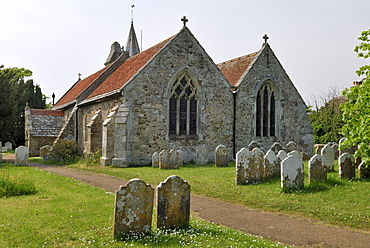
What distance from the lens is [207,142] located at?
1977 cm

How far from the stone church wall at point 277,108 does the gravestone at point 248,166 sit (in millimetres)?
9113

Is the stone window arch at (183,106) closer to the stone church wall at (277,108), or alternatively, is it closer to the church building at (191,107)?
the church building at (191,107)

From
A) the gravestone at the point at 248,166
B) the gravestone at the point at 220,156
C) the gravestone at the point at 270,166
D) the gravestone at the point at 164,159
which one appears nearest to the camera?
the gravestone at the point at 248,166

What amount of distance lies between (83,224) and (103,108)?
14788 mm

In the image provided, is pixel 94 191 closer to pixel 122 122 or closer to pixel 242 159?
pixel 242 159

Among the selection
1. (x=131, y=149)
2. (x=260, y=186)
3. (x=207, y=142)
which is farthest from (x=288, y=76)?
(x=260, y=186)

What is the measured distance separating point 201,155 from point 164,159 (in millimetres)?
3646

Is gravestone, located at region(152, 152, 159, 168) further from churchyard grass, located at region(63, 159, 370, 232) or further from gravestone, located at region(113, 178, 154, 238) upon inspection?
gravestone, located at region(113, 178, 154, 238)

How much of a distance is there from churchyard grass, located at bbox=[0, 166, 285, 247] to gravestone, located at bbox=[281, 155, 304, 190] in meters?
3.83

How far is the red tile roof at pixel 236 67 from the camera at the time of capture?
22.1m

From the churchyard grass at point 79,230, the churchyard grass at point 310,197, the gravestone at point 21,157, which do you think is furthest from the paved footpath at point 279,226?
the gravestone at point 21,157

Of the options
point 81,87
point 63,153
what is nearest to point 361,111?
point 63,153

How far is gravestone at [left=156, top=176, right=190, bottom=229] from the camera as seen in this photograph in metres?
6.40

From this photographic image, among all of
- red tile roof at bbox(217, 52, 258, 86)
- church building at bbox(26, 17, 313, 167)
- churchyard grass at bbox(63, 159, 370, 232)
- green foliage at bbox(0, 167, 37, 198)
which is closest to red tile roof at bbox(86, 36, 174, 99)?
church building at bbox(26, 17, 313, 167)
